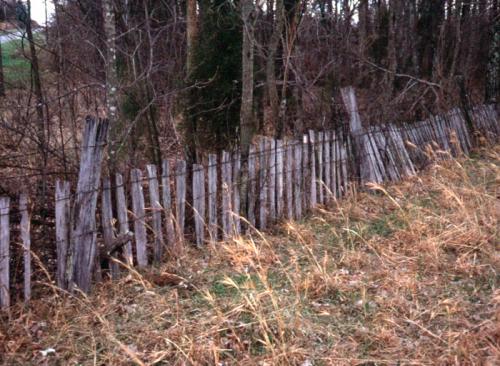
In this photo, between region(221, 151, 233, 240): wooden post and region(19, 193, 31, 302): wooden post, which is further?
region(221, 151, 233, 240): wooden post

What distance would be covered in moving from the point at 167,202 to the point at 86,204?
0.83m

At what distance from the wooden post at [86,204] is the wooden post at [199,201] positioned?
1.01 m

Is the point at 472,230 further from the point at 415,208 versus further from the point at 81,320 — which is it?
the point at 81,320

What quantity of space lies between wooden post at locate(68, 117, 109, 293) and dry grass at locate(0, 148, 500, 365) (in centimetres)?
24

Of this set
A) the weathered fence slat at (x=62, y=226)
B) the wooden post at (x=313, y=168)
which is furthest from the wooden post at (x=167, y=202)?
the wooden post at (x=313, y=168)

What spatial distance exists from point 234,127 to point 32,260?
4.53 m

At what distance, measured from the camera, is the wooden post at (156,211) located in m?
4.02

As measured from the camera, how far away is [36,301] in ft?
11.1

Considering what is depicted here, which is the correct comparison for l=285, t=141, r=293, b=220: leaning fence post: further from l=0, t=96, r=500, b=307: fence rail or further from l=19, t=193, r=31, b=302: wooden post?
l=19, t=193, r=31, b=302: wooden post

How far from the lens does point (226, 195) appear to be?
182 inches

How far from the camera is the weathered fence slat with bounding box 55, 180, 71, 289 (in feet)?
11.2

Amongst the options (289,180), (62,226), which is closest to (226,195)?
(289,180)

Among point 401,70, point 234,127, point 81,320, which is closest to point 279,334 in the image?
point 81,320

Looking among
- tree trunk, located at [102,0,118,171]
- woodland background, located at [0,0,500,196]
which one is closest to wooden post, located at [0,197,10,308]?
woodland background, located at [0,0,500,196]
